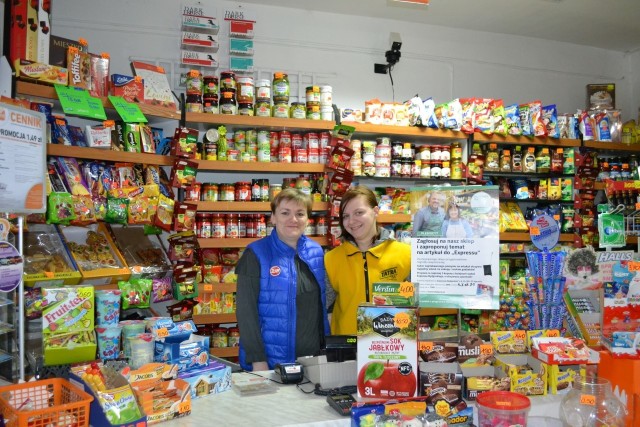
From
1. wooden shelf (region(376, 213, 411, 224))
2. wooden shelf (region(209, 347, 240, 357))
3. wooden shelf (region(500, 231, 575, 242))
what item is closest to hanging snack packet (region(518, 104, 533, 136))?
wooden shelf (region(500, 231, 575, 242))

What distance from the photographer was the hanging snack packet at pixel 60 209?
9.72ft

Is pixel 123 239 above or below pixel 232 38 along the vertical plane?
below

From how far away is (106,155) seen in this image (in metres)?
3.38

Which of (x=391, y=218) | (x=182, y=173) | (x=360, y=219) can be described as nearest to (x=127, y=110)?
(x=182, y=173)

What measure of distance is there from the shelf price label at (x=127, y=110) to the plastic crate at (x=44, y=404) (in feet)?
6.14

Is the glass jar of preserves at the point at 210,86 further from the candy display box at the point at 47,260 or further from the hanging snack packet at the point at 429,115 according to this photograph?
the hanging snack packet at the point at 429,115

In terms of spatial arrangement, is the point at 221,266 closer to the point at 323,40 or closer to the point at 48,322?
the point at 48,322

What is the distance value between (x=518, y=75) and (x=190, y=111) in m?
4.13

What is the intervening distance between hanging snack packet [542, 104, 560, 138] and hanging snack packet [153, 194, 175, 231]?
12.9 ft

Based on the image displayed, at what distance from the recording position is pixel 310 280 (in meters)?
2.95

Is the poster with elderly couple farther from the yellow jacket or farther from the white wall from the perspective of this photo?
the white wall

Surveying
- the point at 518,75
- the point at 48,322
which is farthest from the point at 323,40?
the point at 48,322

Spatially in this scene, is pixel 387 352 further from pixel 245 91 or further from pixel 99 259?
pixel 245 91

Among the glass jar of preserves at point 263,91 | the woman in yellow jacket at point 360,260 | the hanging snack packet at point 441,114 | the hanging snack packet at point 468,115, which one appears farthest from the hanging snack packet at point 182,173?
the hanging snack packet at point 468,115
